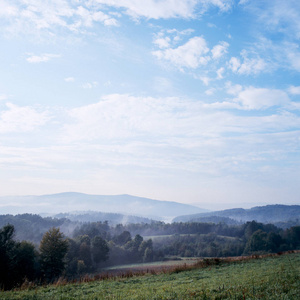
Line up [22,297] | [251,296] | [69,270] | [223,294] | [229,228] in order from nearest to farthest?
1. [251,296]
2. [223,294]
3. [22,297]
4. [69,270]
5. [229,228]

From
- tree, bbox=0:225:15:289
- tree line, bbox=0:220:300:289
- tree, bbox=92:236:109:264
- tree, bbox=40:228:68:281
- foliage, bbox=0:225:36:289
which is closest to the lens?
tree, bbox=0:225:15:289

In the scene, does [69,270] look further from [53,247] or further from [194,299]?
[194,299]

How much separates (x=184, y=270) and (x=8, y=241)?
154 feet

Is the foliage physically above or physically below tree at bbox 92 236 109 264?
above

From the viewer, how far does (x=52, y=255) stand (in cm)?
5547

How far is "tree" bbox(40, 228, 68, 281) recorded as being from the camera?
180 ft

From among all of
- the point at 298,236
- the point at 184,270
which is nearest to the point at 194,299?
the point at 184,270

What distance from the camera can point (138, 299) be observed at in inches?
479

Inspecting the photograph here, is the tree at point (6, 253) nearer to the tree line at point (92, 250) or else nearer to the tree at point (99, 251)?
the tree line at point (92, 250)

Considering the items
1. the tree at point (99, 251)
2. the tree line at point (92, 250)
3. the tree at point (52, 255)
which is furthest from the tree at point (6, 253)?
the tree at point (99, 251)

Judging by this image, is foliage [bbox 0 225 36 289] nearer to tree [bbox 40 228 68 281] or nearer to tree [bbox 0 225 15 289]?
tree [bbox 0 225 15 289]

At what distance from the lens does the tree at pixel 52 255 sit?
54.8 meters

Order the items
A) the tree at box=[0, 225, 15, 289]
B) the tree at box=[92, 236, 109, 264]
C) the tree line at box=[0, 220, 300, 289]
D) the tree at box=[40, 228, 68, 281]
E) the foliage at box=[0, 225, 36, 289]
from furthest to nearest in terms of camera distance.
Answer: the tree at box=[92, 236, 109, 264] < the tree at box=[40, 228, 68, 281] < the tree line at box=[0, 220, 300, 289] < the foliage at box=[0, 225, 36, 289] < the tree at box=[0, 225, 15, 289]

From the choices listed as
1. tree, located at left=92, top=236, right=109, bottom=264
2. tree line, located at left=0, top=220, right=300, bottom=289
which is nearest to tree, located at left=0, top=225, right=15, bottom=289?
tree line, located at left=0, top=220, right=300, bottom=289
